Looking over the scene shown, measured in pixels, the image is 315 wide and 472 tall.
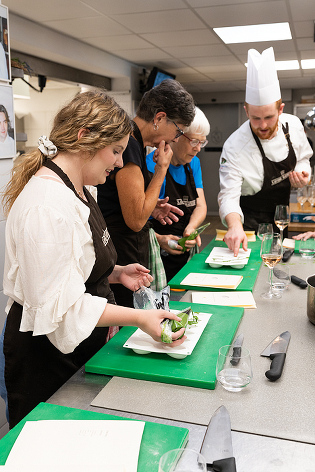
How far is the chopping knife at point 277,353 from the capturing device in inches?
42.9

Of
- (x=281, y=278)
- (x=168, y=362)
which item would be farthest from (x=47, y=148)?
(x=281, y=278)

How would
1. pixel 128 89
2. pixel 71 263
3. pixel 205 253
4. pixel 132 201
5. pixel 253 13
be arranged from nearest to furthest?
pixel 71 263, pixel 132 201, pixel 205 253, pixel 253 13, pixel 128 89

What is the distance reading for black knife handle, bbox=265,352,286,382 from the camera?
1.08 m

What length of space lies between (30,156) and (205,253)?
4.22 ft

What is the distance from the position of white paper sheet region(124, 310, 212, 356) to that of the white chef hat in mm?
1761

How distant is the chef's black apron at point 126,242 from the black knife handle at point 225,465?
4.57 feet

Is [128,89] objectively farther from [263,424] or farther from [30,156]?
[263,424]

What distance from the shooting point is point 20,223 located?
1.13 m

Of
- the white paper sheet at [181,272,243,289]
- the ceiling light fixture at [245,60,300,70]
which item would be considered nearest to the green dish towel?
the white paper sheet at [181,272,243,289]

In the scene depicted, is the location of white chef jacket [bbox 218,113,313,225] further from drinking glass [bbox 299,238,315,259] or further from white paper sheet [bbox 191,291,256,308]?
white paper sheet [bbox 191,291,256,308]

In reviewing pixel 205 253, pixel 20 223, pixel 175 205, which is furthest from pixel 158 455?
pixel 175 205

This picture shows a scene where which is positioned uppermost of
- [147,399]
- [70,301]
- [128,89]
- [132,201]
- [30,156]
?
[128,89]

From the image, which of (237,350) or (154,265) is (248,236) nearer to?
(154,265)

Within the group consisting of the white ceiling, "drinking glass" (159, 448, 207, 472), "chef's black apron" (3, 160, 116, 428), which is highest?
the white ceiling
